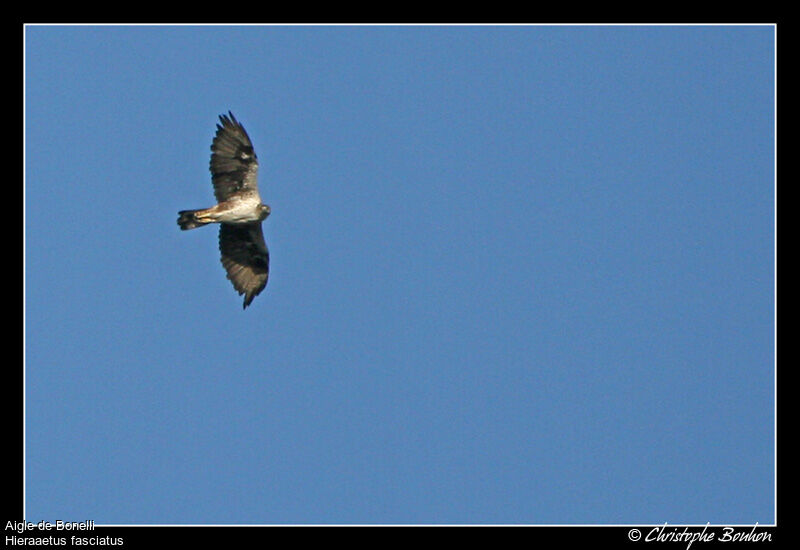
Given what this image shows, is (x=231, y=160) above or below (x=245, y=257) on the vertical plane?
above

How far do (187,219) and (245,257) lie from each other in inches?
89.6

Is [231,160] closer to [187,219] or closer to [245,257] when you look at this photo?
[187,219]

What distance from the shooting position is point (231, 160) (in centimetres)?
3194

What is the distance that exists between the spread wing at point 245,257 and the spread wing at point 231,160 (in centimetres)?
134

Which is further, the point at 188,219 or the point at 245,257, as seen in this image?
the point at 245,257

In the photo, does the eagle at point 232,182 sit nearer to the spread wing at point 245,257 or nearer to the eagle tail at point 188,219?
the eagle tail at point 188,219

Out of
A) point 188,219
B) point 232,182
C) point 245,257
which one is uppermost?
point 232,182

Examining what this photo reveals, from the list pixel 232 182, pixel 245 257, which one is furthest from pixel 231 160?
pixel 245 257

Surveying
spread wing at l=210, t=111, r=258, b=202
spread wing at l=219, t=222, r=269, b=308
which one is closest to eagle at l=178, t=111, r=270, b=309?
spread wing at l=210, t=111, r=258, b=202

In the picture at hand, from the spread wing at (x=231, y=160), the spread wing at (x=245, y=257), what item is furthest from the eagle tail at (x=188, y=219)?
the spread wing at (x=245, y=257)
